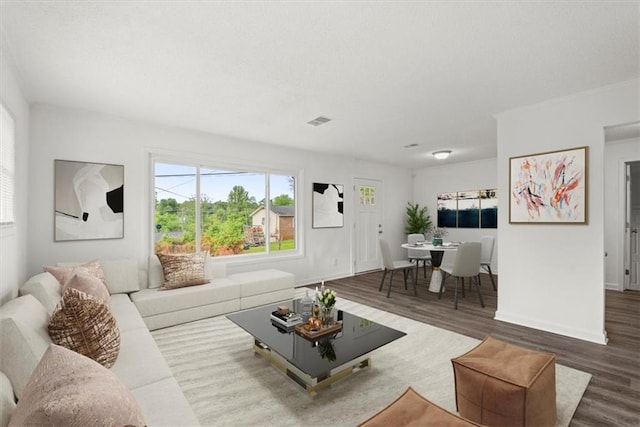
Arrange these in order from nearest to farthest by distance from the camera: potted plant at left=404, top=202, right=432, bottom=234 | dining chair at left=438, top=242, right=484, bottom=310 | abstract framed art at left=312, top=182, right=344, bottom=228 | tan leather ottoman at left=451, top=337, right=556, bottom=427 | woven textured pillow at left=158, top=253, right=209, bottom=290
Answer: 1. tan leather ottoman at left=451, top=337, right=556, bottom=427
2. woven textured pillow at left=158, top=253, right=209, bottom=290
3. dining chair at left=438, top=242, right=484, bottom=310
4. abstract framed art at left=312, top=182, right=344, bottom=228
5. potted plant at left=404, top=202, right=432, bottom=234

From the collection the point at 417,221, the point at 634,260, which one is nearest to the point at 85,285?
the point at 417,221

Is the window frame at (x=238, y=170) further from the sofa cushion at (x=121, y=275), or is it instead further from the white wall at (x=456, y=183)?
the white wall at (x=456, y=183)

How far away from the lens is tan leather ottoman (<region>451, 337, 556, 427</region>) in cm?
159

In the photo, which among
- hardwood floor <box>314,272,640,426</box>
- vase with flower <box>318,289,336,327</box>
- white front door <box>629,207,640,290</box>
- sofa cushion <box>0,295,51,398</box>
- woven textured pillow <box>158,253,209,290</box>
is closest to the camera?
sofa cushion <box>0,295,51,398</box>

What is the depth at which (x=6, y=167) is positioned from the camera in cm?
235

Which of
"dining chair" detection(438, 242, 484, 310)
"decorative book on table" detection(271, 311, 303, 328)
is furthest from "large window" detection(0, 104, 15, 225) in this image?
"dining chair" detection(438, 242, 484, 310)

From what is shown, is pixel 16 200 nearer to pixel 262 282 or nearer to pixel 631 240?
pixel 262 282

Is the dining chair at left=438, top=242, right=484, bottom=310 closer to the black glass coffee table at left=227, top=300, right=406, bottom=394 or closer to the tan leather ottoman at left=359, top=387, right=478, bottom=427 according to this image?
the black glass coffee table at left=227, top=300, right=406, bottom=394

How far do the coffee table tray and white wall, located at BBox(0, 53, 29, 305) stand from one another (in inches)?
86.4

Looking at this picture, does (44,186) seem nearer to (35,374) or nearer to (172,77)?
(172,77)

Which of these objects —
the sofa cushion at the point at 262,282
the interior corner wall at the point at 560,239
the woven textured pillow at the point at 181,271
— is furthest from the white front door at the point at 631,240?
the woven textured pillow at the point at 181,271

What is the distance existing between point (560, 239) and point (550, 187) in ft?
1.89

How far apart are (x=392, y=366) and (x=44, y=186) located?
410 centimetres

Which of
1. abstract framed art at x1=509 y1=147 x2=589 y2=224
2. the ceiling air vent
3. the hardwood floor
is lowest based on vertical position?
the hardwood floor
